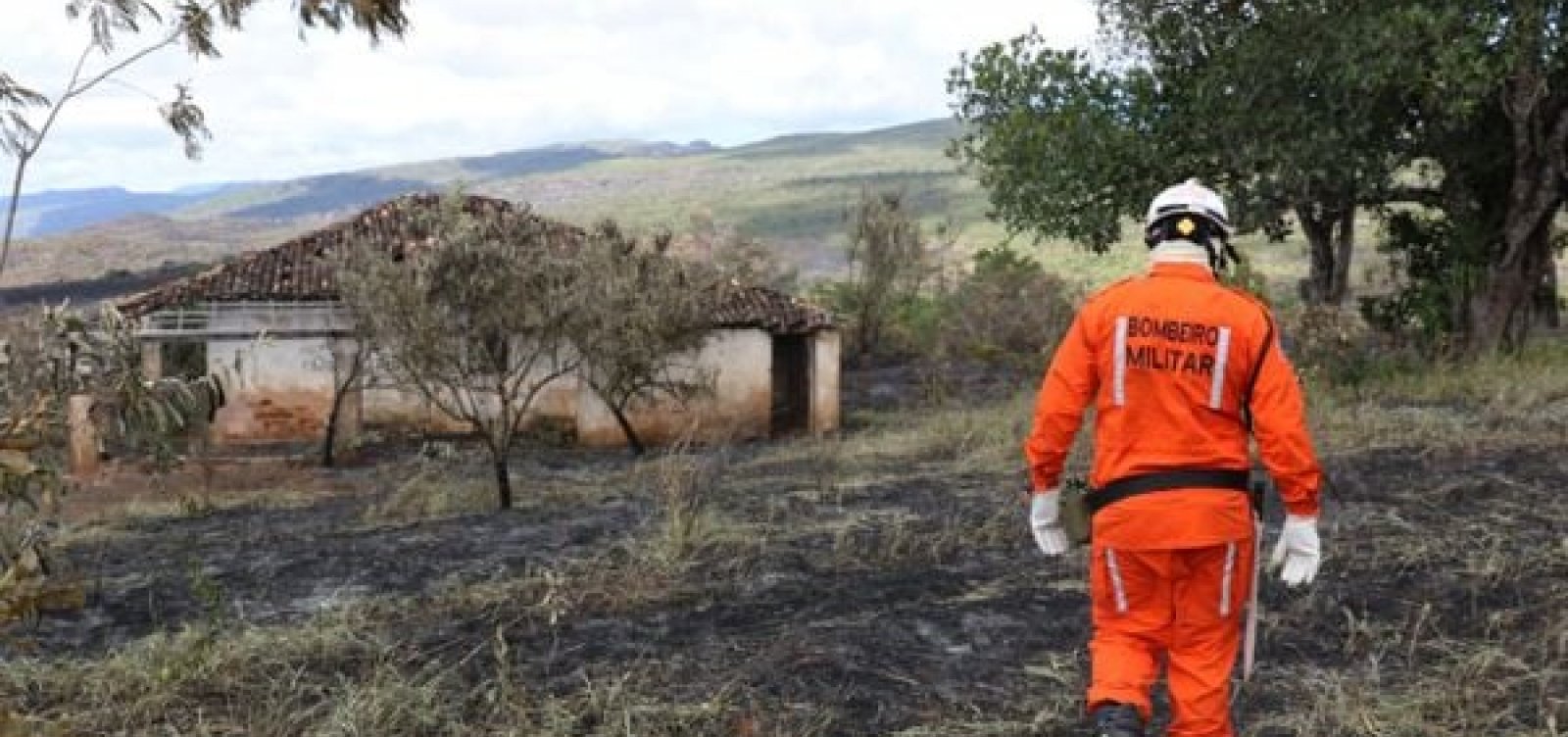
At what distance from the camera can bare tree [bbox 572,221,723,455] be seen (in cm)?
1795

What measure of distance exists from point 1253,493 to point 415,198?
20.7 metres

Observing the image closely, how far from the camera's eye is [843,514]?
1077 cm

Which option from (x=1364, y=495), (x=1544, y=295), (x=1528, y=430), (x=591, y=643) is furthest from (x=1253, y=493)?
(x=1544, y=295)

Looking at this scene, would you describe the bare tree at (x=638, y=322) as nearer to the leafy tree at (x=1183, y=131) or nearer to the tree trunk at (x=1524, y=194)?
the leafy tree at (x=1183, y=131)

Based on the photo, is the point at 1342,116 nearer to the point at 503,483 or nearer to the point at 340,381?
the point at 503,483

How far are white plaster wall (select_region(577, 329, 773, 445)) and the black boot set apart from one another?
1942 cm

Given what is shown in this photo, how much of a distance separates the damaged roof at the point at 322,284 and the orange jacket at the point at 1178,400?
58.9ft

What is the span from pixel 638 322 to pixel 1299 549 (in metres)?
16.1

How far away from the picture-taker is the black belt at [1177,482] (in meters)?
4.43

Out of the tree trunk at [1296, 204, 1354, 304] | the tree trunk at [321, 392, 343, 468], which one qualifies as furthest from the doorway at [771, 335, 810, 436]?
the tree trunk at [1296, 204, 1354, 304]

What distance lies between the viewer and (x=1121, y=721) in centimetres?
428

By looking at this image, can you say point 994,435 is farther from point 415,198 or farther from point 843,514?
point 415,198

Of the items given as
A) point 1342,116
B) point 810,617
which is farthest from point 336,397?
point 810,617

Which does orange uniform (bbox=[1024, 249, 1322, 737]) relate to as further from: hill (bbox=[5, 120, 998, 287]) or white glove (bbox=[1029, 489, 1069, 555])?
hill (bbox=[5, 120, 998, 287])
